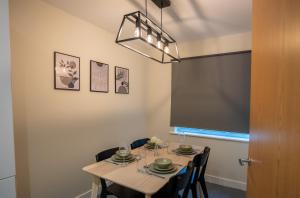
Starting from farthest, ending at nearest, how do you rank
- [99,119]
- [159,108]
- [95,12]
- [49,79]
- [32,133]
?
[159,108]
[99,119]
[95,12]
[49,79]
[32,133]

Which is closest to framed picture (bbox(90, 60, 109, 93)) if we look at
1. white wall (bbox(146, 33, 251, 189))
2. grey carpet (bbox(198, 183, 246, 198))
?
white wall (bbox(146, 33, 251, 189))

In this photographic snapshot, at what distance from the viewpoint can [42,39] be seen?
6.01 ft

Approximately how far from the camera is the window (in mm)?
2692

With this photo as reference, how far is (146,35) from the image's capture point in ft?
6.57

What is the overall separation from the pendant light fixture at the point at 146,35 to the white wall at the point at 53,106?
1.18 feet

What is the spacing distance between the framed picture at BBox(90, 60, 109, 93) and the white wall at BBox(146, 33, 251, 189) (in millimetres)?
1117

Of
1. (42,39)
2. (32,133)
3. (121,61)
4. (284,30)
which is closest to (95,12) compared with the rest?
(42,39)

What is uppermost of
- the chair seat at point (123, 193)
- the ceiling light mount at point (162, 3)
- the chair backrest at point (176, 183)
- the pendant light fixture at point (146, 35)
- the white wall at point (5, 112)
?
the ceiling light mount at point (162, 3)

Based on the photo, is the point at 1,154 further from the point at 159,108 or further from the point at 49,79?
the point at 159,108

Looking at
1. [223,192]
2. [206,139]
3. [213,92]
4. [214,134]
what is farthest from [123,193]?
[213,92]

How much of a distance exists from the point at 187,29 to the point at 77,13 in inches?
59.2

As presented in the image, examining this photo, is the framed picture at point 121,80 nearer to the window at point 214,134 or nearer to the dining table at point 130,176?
the window at point 214,134

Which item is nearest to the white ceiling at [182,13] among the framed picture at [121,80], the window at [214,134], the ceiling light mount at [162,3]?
the ceiling light mount at [162,3]

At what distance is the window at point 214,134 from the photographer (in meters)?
2.69
